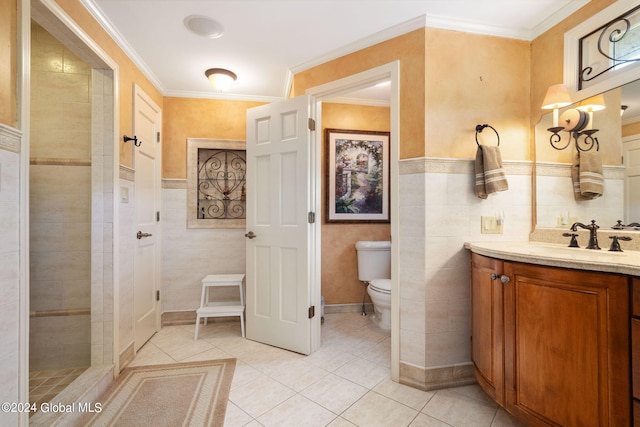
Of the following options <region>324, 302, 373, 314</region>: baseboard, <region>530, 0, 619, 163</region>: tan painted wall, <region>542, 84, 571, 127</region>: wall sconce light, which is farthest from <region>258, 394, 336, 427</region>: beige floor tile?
<region>542, 84, 571, 127</region>: wall sconce light

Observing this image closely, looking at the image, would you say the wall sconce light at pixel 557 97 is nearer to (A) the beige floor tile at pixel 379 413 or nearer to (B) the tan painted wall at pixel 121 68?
(A) the beige floor tile at pixel 379 413

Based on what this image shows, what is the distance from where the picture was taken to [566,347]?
117cm

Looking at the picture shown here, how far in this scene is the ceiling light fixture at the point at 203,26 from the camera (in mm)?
1860

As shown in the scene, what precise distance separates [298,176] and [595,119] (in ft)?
6.25

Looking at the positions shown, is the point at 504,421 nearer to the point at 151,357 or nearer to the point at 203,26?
the point at 151,357

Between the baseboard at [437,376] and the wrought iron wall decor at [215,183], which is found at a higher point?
the wrought iron wall decor at [215,183]

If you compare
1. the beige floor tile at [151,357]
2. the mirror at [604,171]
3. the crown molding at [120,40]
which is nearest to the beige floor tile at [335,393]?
the beige floor tile at [151,357]

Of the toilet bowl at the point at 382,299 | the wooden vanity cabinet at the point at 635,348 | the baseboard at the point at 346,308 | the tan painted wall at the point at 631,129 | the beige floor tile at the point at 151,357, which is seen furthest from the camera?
the baseboard at the point at 346,308

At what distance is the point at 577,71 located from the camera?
173 cm

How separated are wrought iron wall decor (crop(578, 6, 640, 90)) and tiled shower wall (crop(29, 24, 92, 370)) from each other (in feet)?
10.8

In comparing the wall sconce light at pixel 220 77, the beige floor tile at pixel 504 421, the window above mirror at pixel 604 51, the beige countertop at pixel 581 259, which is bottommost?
the beige floor tile at pixel 504 421

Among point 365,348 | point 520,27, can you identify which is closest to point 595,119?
point 520,27

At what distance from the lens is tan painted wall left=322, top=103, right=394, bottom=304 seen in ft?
10.5

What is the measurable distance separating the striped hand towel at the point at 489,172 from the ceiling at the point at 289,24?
0.84 meters
